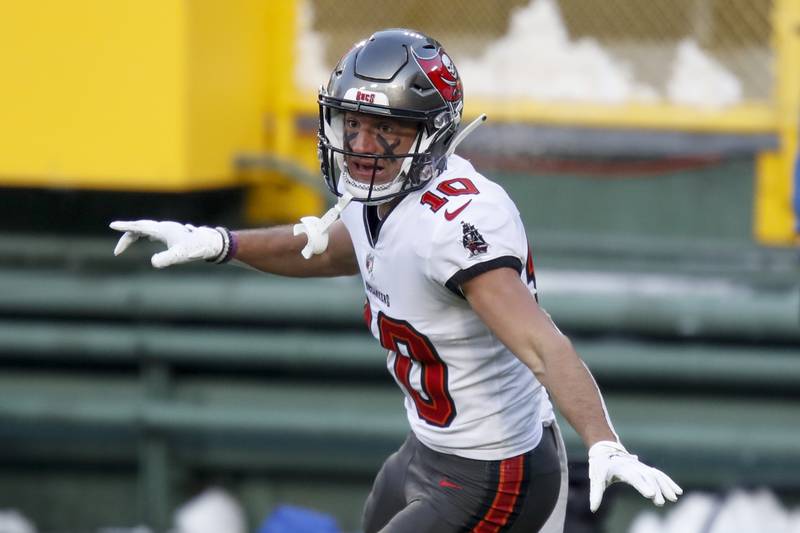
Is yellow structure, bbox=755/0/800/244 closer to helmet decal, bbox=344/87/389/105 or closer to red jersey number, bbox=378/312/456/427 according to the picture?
red jersey number, bbox=378/312/456/427

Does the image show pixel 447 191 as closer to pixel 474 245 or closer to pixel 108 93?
pixel 474 245

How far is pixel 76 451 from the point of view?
5.96 meters

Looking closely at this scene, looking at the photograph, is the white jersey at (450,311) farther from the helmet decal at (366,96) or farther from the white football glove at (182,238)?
the white football glove at (182,238)

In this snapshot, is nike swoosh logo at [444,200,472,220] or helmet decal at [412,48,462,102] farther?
helmet decal at [412,48,462,102]

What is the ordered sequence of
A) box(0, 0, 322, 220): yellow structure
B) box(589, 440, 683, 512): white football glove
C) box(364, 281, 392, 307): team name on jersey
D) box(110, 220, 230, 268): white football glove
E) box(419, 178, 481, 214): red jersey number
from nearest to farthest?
box(589, 440, 683, 512): white football glove
box(419, 178, 481, 214): red jersey number
box(364, 281, 392, 307): team name on jersey
box(110, 220, 230, 268): white football glove
box(0, 0, 322, 220): yellow structure

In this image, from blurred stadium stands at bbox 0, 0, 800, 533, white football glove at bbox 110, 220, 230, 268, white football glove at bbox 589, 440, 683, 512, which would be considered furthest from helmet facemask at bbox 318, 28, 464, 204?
blurred stadium stands at bbox 0, 0, 800, 533

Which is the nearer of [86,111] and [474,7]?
[86,111]

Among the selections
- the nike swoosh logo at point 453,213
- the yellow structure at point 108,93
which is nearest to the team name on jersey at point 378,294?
the nike swoosh logo at point 453,213

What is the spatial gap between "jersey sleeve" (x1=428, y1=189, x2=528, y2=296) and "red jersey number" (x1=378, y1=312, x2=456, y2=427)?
203mm

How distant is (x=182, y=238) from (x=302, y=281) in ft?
7.60

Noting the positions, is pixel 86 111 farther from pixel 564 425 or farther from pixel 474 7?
pixel 564 425

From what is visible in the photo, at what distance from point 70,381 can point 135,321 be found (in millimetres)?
474

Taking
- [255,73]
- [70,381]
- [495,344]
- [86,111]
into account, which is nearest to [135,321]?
[70,381]

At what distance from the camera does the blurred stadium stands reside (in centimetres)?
551
